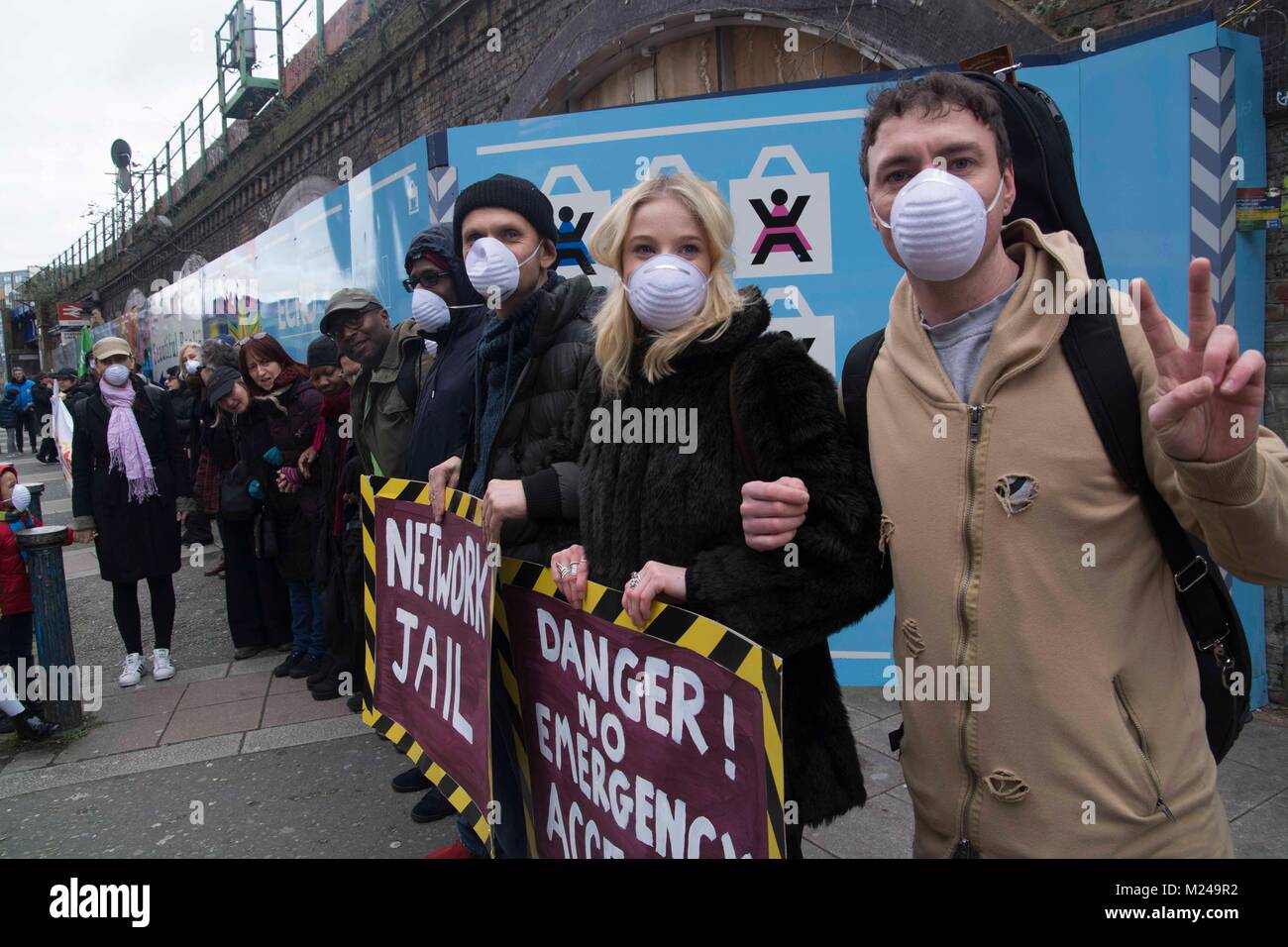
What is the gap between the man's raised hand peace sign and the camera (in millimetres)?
1198

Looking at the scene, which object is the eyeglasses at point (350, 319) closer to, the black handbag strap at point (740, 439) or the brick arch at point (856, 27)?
the black handbag strap at point (740, 439)

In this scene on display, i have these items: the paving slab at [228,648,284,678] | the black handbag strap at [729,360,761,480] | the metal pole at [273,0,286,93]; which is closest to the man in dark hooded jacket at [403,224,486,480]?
the black handbag strap at [729,360,761,480]

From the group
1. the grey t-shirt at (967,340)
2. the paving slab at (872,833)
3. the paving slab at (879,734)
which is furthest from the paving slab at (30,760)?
the grey t-shirt at (967,340)

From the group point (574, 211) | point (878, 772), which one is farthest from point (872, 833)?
point (574, 211)

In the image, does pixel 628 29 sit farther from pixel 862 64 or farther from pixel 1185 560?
pixel 1185 560

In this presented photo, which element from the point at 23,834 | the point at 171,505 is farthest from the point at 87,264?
the point at 23,834

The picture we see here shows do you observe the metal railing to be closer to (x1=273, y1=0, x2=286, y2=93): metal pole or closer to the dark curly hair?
(x1=273, y1=0, x2=286, y2=93): metal pole

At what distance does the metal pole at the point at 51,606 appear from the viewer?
4719 millimetres

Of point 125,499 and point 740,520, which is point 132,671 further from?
point 740,520

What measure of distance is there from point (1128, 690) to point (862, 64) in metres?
5.06

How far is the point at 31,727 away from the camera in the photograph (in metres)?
4.61

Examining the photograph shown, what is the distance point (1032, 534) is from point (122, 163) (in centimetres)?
3346

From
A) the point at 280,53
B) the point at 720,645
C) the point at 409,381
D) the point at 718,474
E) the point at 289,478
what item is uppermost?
the point at 280,53

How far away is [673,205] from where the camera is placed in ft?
6.32
